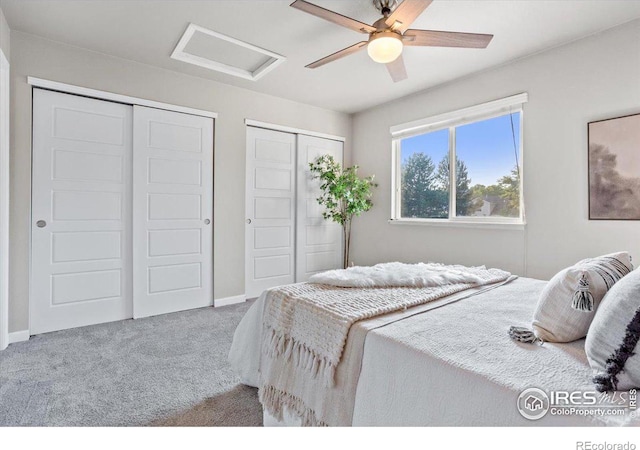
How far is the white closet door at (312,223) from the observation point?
4250 mm

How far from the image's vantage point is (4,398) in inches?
69.4

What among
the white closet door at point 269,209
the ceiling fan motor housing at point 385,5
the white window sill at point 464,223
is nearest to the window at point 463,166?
the white window sill at point 464,223

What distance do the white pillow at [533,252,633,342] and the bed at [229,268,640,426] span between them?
0.17 ft

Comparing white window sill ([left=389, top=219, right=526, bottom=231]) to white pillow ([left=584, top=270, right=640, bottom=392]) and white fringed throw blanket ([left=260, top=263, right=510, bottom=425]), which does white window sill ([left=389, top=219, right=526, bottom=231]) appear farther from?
white pillow ([left=584, top=270, right=640, bottom=392])

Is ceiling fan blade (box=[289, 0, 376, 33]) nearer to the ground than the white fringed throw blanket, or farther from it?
farther from it

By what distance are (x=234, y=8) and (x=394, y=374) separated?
2.48 m

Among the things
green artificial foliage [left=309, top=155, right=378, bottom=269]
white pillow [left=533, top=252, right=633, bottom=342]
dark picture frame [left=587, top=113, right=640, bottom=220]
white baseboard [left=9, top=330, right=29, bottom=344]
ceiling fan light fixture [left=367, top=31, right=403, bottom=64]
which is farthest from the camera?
green artificial foliage [left=309, top=155, right=378, bottom=269]

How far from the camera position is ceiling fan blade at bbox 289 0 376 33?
1.77m

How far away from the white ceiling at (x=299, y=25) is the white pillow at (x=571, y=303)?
1.98 meters

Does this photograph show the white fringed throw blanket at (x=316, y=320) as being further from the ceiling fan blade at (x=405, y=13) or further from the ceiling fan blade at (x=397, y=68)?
the ceiling fan blade at (x=397, y=68)

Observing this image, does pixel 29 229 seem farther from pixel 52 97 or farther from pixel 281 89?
pixel 281 89

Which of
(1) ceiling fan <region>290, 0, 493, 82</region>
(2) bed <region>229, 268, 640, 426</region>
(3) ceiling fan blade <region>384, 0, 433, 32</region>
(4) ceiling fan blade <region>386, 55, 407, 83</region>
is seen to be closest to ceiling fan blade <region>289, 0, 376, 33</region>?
(1) ceiling fan <region>290, 0, 493, 82</region>
